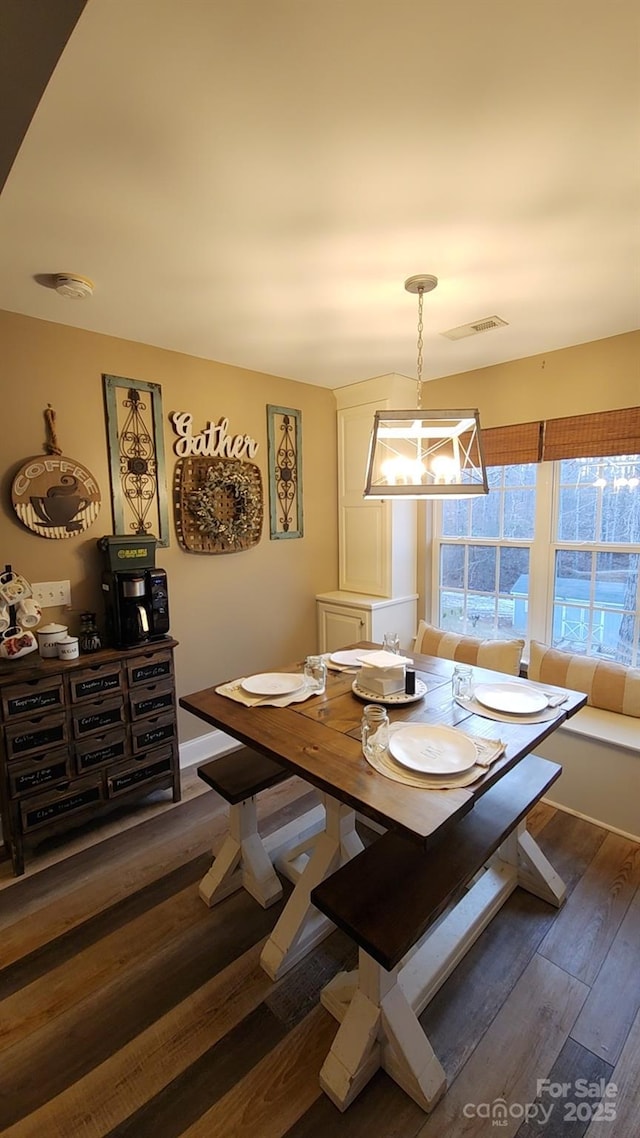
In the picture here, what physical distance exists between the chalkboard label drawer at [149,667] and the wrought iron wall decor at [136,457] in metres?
0.65

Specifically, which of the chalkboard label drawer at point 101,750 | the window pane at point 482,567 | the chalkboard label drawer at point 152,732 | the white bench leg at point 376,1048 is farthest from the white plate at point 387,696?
the window pane at point 482,567

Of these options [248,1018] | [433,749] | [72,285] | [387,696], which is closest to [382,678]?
[387,696]

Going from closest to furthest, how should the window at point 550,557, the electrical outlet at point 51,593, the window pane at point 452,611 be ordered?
the electrical outlet at point 51,593, the window at point 550,557, the window pane at point 452,611

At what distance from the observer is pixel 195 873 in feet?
6.79

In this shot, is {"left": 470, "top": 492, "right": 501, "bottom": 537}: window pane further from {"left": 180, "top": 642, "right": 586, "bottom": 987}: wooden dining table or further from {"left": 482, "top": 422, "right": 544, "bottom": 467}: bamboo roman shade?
{"left": 180, "top": 642, "right": 586, "bottom": 987}: wooden dining table

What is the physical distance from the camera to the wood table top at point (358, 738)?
120cm

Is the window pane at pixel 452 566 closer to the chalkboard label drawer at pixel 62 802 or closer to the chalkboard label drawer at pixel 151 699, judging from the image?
the chalkboard label drawer at pixel 151 699

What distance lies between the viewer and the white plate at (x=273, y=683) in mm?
1870

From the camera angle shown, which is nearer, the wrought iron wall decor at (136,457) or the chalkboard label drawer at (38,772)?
the chalkboard label drawer at (38,772)

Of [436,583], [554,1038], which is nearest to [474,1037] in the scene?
[554,1038]

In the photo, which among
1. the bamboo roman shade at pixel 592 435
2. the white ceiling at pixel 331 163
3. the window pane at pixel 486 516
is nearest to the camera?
the white ceiling at pixel 331 163

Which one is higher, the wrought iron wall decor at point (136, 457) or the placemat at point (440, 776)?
the wrought iron wall decor at point (136, 457)

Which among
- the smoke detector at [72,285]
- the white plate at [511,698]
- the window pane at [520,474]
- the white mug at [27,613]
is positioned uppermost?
the smoke detector at [72,285]

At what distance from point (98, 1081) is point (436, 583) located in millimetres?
3009
